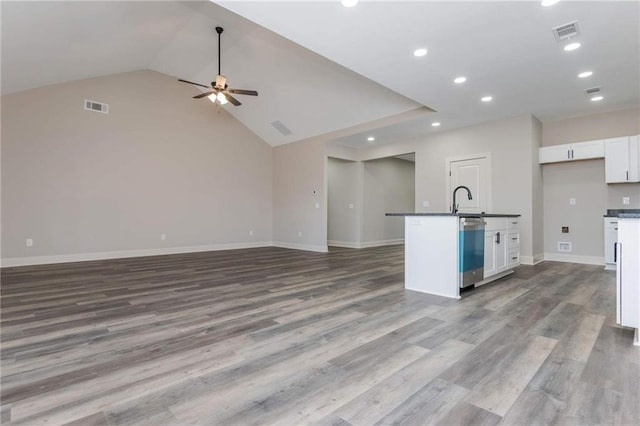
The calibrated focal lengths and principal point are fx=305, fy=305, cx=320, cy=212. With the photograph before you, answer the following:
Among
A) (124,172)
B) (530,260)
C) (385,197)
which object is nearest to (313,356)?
(530,260)

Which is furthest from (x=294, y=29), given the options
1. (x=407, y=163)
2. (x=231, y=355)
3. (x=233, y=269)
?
(x=407, y=163)

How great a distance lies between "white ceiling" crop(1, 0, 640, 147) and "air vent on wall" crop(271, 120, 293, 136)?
403mm

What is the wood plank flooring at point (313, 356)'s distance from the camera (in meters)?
1.44

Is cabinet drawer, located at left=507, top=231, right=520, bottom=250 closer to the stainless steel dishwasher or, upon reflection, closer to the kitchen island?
the kitchen island

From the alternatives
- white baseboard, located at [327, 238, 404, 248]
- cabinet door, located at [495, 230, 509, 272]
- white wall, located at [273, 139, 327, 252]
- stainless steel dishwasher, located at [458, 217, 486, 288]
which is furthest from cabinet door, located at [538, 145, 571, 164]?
white wall, located at [273, 139, 327, 252]

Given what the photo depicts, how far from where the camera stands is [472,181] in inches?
249

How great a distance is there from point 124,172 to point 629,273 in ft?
25.7

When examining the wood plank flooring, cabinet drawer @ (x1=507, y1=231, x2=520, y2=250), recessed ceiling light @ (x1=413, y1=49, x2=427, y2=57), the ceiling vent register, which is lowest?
the wood plank flooring

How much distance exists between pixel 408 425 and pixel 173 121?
7.63 metres

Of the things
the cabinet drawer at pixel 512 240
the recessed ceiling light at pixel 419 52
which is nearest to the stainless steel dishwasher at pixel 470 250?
the cabinet drawer at pixel 512 240

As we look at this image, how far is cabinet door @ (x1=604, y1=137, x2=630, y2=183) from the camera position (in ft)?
16.5

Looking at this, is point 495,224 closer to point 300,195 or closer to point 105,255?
point 300,195

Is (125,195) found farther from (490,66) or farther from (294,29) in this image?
(490,66)

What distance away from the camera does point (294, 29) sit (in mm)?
3146
